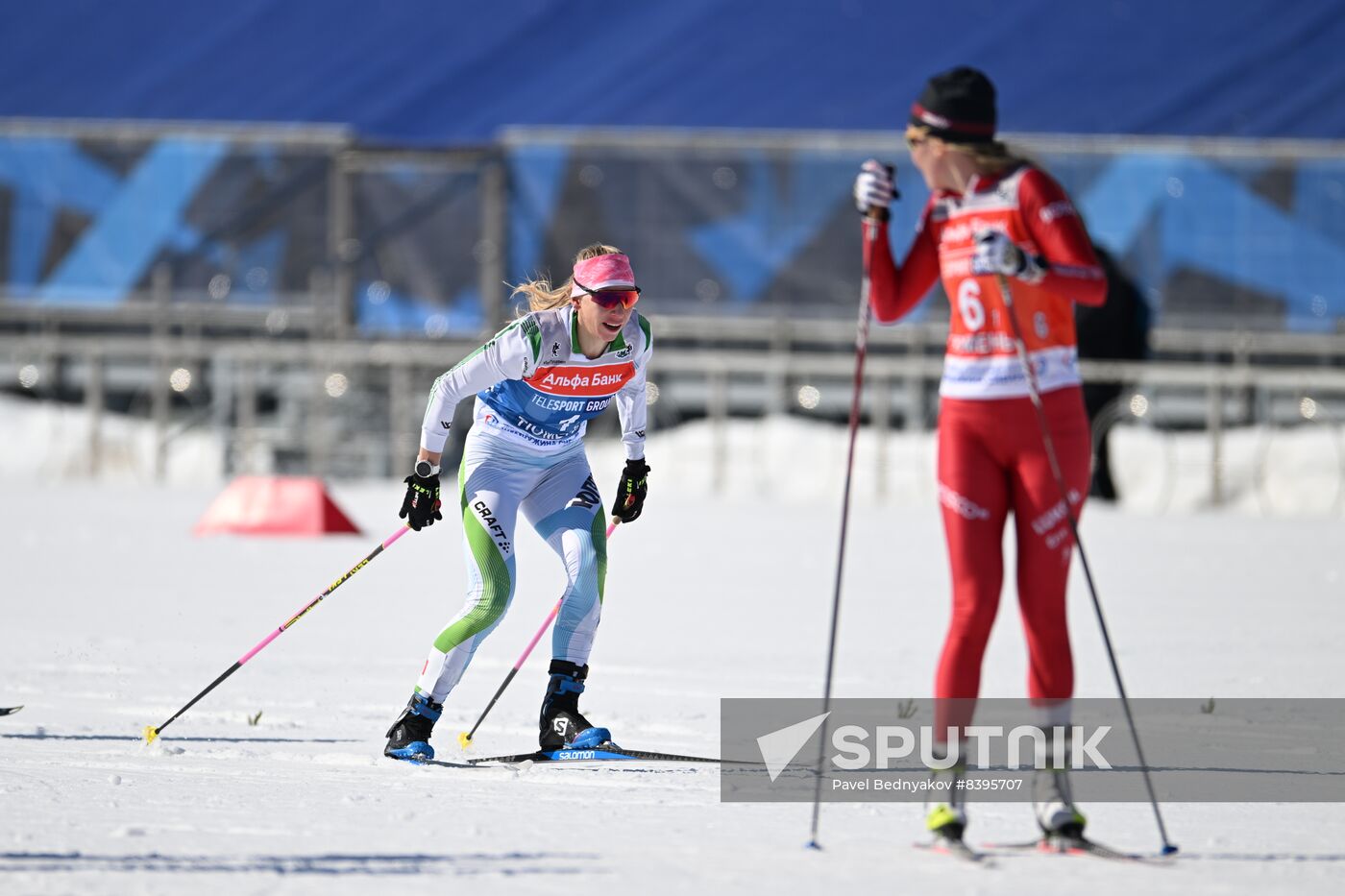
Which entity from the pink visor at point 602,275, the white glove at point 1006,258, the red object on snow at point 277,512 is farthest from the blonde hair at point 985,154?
the red object on snow at point 277,512

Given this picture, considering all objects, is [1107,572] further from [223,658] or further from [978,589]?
[978,589]

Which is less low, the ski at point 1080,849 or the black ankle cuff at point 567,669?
the black ankle cuff at point 567,669

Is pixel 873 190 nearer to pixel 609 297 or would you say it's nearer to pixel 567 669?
pixel 609 297

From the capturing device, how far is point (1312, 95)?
2209cm

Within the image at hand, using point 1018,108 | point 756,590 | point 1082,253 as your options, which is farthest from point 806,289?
point 1082,253

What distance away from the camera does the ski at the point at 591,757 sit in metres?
6.56

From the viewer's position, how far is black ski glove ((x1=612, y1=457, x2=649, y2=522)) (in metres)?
7.18

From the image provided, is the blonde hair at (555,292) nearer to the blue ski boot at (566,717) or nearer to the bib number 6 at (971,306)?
the blue ski boot at (566,717)

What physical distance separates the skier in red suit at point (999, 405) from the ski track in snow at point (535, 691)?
511 mm

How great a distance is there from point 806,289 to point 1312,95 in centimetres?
640

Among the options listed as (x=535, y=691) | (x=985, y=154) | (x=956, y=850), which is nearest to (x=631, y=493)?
(x=535, y=691)

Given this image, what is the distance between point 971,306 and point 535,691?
3880 mm

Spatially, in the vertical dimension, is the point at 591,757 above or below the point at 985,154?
below

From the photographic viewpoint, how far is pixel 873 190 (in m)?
5.26
